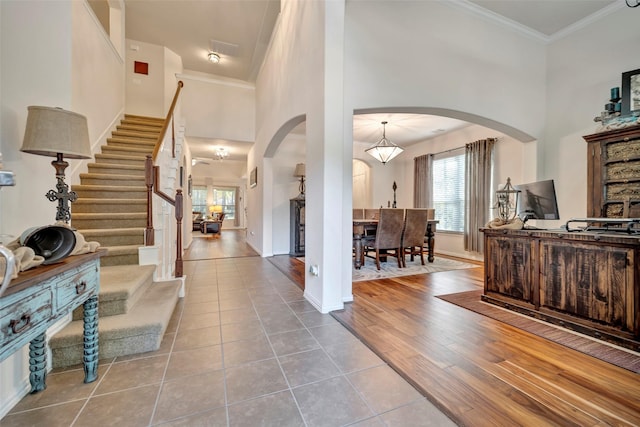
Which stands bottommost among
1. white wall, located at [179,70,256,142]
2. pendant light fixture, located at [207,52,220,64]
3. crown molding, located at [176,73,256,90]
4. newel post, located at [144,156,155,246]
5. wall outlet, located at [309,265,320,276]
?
wall outlet, located at [309,265,320,276]

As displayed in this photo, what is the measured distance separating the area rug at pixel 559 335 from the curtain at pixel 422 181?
4041 mm

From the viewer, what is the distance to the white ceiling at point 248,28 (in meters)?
3.53

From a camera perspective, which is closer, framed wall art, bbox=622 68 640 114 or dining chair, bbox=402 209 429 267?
framed wall art, bbox=622 68 640 114

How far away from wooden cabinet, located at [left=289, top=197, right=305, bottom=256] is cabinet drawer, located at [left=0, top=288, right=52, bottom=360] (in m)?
4.70

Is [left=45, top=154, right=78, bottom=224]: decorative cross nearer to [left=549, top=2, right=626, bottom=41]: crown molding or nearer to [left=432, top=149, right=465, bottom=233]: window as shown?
[left=549, top=2, right=626, bottom=41]: crown molding

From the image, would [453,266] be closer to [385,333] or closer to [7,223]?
[385,333]

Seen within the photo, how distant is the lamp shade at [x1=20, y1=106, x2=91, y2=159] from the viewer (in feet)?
4.82

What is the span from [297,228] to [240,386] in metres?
4.33

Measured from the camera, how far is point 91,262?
4.99 ft

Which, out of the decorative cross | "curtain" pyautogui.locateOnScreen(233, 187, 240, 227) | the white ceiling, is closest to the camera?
the decorative cross

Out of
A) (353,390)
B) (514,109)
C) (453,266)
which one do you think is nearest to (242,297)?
(353,390)

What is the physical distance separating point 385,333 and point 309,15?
344 cm

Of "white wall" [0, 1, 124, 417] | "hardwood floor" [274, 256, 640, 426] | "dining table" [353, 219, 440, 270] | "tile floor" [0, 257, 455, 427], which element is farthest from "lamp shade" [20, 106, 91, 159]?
"dining table" [353, 219, 440, 270]

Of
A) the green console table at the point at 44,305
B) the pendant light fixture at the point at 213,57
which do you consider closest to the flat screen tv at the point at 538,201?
the green console table at the point at 44,305
